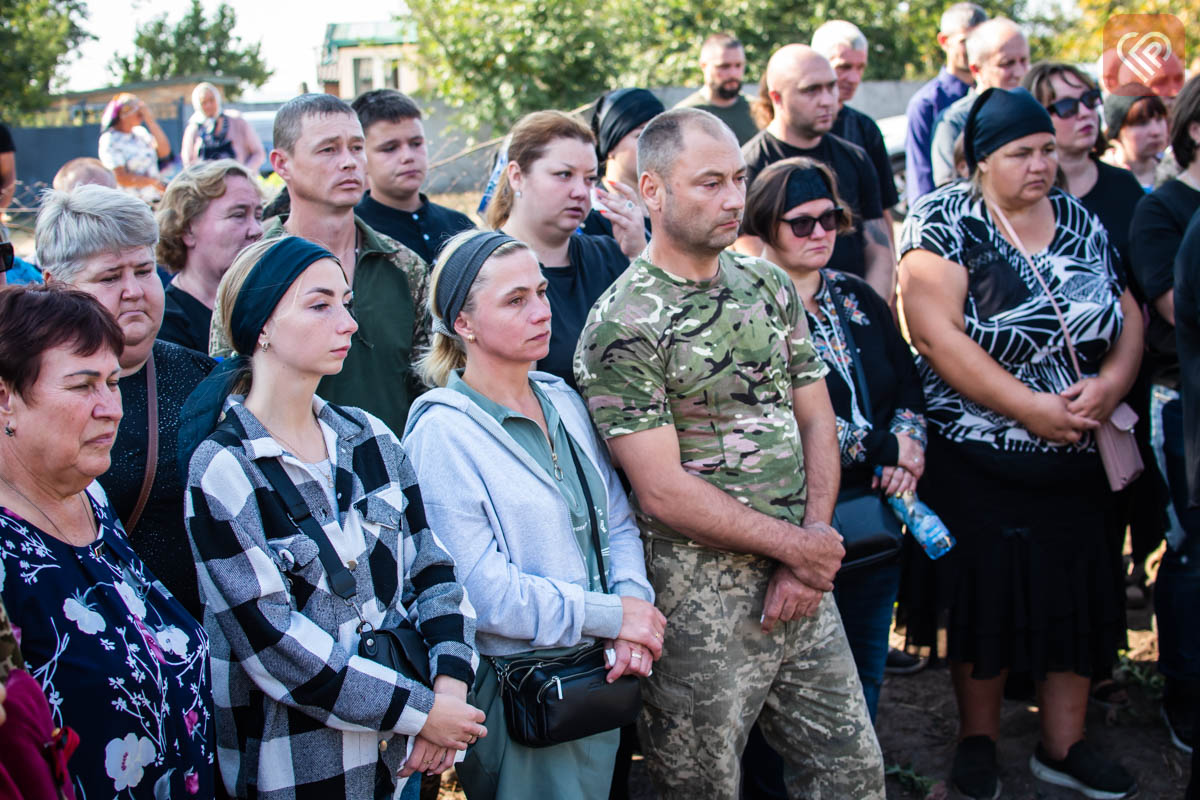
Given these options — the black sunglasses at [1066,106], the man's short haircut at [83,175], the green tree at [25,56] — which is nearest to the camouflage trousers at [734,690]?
the black sunglasses at [1066,106]

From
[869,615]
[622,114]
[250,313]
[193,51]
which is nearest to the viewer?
[250,313]

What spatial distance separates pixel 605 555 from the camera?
2.91m

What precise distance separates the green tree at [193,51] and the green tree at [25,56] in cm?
1754

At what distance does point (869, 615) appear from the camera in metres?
3.53

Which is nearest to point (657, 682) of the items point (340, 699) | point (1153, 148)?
point (340, 699)

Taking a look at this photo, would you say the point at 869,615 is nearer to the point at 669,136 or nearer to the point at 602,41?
the point at 669,136

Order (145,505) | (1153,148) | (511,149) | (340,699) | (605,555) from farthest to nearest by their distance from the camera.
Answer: (1153,148)
(511,149)
(605,555)
(145,505)
(340,699)

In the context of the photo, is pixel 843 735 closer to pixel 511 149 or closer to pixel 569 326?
pixel 569 326

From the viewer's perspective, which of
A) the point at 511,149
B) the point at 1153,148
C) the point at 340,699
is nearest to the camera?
the point at 340,699

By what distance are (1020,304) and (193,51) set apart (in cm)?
5281

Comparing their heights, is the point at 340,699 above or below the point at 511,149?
below

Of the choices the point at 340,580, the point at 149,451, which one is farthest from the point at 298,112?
the point at 340,580

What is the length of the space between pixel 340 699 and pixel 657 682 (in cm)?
104

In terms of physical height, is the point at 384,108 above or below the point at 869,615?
above
